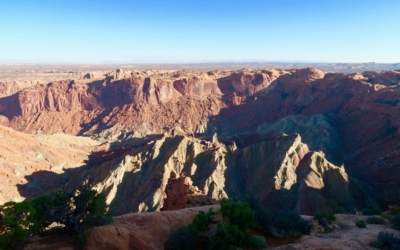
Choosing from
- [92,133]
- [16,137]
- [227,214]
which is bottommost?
[92,133]

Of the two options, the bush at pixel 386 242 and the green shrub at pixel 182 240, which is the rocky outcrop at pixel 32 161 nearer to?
the green shrub at pixel 182 240

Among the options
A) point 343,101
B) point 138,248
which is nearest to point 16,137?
point 138,248

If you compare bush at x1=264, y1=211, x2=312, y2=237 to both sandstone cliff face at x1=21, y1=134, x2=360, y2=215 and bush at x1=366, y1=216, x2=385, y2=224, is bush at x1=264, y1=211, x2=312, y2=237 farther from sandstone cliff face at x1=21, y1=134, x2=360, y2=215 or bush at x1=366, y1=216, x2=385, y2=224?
sandstone cliff face at x1=21, y1=134, x2=360, y2=215

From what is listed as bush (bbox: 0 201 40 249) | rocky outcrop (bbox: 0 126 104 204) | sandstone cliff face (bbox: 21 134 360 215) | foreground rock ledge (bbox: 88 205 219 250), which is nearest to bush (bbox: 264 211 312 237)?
foreground rock ledge (bbox: 88 205 219 250)

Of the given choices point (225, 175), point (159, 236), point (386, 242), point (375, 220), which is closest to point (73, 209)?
point (159, 236)

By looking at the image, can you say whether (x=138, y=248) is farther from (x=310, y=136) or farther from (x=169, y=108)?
(x=169, y=108)

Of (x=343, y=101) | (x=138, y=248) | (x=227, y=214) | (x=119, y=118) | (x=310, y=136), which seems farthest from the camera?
(x=119, y=118)

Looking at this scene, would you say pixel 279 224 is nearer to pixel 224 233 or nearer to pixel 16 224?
pixel 224 233
